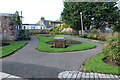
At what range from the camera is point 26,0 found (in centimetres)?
1010

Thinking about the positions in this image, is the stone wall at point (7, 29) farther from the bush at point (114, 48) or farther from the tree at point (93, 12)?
the tree at point (93, 12)

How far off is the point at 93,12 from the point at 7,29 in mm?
18805

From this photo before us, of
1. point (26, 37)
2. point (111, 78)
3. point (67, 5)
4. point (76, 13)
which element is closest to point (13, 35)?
point (26, 37)

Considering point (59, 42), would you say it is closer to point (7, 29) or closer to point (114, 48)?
point (114, 48)

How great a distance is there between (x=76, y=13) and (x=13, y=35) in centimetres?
1442

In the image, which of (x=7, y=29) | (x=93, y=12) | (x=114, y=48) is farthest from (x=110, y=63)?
(x=93, y=12)

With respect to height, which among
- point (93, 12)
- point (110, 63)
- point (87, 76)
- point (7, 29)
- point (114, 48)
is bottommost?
point (87, 76)

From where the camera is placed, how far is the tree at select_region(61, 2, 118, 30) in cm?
2092

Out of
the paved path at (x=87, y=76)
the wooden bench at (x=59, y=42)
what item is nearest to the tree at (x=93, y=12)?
the wooden bench at (x=59, y=42)

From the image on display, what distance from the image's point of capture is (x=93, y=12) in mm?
22094

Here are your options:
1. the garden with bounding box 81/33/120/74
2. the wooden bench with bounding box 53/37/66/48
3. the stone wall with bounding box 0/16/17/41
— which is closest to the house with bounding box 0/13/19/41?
the stone wall with bounding box 0/16/17/41

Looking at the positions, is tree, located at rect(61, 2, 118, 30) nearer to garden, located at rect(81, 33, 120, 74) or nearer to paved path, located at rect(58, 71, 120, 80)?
garden, located at rect(81, 33, 120, 74)

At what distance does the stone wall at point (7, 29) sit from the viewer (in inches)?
435

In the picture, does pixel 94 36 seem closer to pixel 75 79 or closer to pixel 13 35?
pixel 13 35
